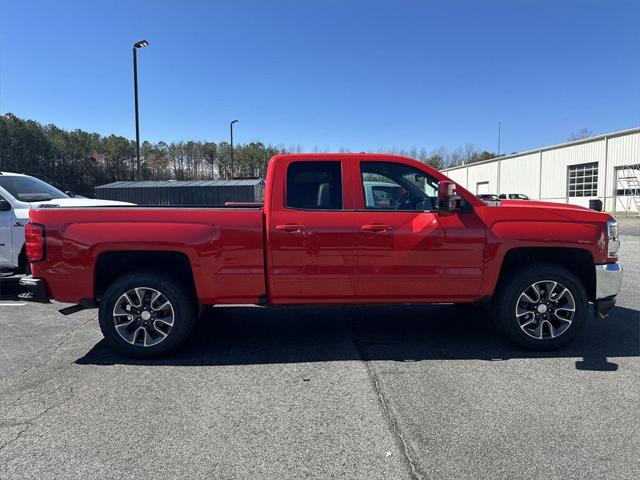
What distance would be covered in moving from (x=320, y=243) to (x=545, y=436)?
7.94 ft

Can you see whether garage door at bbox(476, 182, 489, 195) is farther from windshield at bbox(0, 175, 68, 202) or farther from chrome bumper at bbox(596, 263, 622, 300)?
chrome bumper at bbox(596, 263, 622, 300)

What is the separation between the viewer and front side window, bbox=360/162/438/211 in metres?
4.66

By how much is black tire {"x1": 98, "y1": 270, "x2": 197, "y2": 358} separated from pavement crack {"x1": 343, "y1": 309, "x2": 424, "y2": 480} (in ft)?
5.81

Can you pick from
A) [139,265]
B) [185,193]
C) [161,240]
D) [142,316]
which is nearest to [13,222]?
[139,265]

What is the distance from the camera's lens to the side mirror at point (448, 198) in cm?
432

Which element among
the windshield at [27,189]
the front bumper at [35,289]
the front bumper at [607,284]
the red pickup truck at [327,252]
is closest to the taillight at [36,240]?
the red pickup truck at [327,252]

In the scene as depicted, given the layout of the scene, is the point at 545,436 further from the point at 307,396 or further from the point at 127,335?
the point at 127,335

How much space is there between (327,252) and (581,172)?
3763cm

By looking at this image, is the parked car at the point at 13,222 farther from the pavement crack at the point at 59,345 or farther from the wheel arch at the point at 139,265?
the wheel arch at the point at 139,265

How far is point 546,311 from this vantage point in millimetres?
4617

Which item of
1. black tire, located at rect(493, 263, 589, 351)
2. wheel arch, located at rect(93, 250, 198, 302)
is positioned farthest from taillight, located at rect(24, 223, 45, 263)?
black tire, located at rect(493, 263, 589, 351)

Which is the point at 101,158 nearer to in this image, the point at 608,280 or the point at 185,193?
the point at 185,193

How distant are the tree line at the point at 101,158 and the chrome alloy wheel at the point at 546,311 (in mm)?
43226

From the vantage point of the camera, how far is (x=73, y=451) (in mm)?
2932
